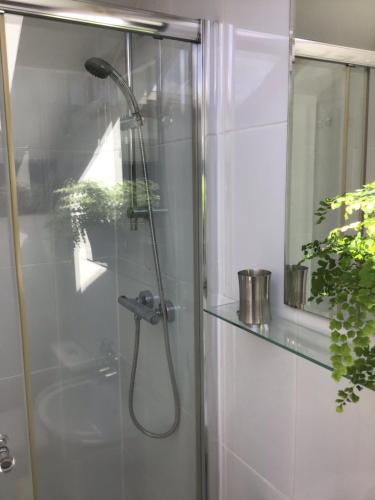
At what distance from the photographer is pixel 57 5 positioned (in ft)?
3.55

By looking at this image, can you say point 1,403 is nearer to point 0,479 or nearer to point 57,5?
point 0,479

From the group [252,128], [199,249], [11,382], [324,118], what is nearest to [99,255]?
[199,249]

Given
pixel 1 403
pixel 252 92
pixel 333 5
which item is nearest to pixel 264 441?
pixel 1 403

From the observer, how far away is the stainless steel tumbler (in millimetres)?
→ 1062

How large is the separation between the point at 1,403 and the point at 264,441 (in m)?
0.73

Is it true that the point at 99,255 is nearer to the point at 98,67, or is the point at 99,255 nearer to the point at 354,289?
the point at 98,67

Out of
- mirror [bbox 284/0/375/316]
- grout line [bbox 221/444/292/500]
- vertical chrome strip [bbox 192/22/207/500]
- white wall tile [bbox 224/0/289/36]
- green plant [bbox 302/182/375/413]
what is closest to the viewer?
green plant [bbox 302/182/375/413]

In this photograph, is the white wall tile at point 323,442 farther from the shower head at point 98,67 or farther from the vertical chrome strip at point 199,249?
the shower head at point 98,67

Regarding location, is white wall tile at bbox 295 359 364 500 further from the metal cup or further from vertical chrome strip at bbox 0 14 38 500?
vertical chrome strip at bbox 0 14 38 500

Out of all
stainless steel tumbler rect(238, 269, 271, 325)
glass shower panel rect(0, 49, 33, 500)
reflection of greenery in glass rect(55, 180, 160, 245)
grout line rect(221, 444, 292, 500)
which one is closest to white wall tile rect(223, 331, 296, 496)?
grout line rect(221, 444, 292, 500)

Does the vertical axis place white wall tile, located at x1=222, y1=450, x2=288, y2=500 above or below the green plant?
below

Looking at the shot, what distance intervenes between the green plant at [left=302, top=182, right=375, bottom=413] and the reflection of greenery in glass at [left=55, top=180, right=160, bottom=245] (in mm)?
628

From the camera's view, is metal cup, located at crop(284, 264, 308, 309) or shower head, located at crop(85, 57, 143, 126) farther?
shower head, located at crop(85, 57, 143, 126)

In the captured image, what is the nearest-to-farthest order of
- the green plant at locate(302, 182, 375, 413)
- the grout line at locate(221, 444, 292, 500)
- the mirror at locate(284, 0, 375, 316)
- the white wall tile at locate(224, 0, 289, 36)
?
the green plant at locate(302, 182, 375, 413), the mirror at locate(284, 0, 375, 316), the white wall tile at locate(224, 0, 289, 36), the grout line at locate(221, 444, 292, 500)
